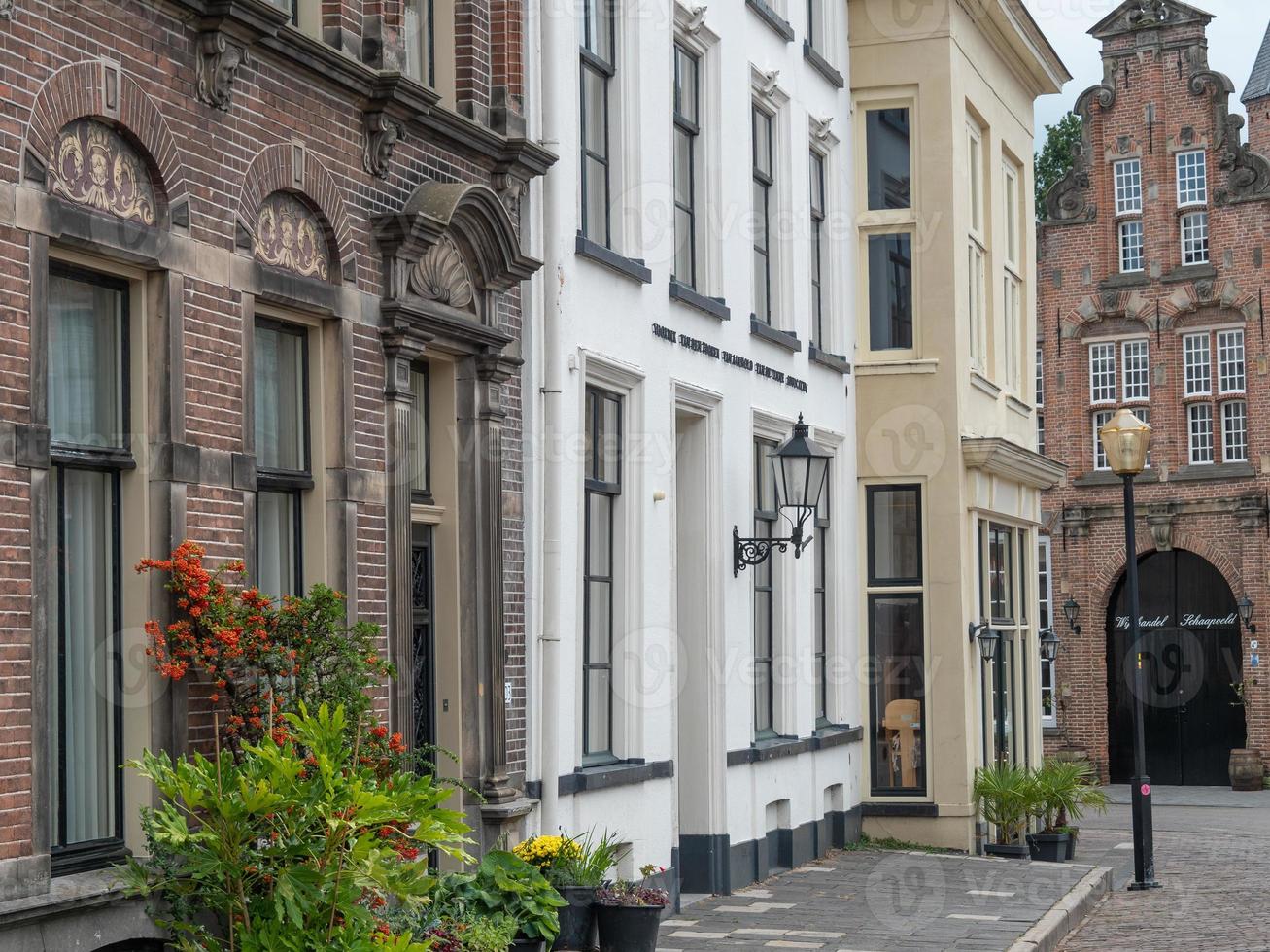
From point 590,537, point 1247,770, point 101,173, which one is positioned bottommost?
point 1247,770

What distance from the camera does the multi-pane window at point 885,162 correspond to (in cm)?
1997

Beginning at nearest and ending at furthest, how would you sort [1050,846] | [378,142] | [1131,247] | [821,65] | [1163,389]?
[378,142] → [821,65] → [1050,846] → [1163,389] → [1131,247]

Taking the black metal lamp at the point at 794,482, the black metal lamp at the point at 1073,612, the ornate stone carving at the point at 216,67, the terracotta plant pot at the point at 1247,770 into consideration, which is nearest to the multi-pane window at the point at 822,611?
the black metal lamp at the point at 794,482

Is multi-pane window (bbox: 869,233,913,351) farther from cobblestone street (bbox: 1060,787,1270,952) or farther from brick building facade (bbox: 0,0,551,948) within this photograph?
brick building facade (bbox: 0,0,551,948)

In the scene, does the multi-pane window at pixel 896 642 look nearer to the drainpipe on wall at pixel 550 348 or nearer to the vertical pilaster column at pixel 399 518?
the drainpipe on wall at pixel 550 348

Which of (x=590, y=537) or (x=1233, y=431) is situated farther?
(x=1233, y=431)

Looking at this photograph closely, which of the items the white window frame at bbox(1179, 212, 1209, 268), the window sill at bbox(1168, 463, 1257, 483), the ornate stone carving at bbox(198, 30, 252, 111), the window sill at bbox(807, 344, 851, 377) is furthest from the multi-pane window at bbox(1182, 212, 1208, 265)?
the ornate stone carving at bbox(198, 30, 252, 111)

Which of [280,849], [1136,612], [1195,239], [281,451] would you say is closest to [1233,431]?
[1195,239]

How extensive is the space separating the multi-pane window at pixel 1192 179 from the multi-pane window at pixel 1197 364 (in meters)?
2.68

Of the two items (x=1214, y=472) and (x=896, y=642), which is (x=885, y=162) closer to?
(x=896, y=642)

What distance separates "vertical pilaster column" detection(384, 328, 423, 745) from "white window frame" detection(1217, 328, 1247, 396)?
27329 millimetres

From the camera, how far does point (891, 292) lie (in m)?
19.9

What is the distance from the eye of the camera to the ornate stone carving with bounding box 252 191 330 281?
30.5 feet

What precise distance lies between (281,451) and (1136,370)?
94.7 feet
